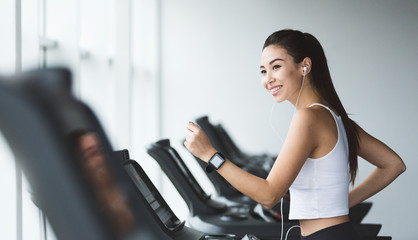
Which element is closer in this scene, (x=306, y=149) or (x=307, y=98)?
(x=306, y=149)

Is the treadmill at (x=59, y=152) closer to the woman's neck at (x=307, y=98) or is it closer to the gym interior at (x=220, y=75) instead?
the woman's neck at (x=307, y=98)

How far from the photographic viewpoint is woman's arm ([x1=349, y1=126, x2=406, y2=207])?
1.88 m

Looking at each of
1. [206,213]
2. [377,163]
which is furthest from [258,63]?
[377,163]

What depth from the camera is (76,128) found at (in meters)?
0.64

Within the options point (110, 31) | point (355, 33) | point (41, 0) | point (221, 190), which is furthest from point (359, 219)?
point (355, 33)

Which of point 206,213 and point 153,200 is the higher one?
point 153,200

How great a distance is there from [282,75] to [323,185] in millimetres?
432

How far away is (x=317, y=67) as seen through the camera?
70.1 inches

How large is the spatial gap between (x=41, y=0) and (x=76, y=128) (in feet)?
8.13

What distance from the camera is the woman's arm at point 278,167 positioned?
4.93 ft

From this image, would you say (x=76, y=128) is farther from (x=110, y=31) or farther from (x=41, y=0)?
(x=110, y=31)

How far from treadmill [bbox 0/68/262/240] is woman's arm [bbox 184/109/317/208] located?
850 mm

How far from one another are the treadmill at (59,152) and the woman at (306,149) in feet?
2.83

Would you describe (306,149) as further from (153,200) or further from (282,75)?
(153,200)
